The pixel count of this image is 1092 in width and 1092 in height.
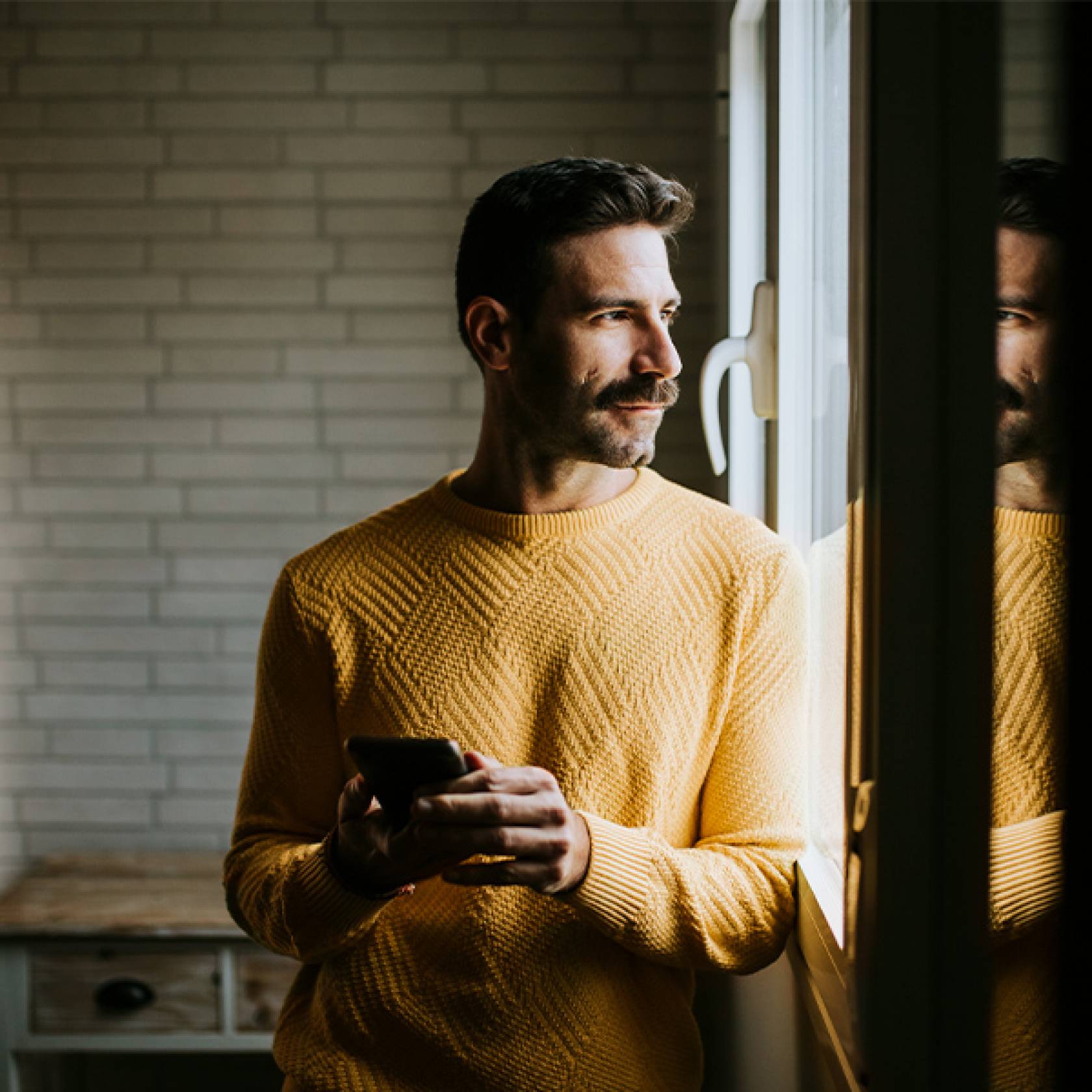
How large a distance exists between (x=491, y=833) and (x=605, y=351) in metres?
0.49

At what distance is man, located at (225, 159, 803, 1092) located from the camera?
3.68 feet

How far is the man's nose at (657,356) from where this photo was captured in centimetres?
116

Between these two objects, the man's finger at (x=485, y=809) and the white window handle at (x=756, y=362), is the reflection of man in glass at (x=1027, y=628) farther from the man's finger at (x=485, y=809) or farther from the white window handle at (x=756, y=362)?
the white window handle at (x=756, y=362)

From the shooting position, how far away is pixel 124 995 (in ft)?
6.87

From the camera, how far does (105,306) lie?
2.36 metres

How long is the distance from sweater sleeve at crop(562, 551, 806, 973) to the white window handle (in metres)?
0.32

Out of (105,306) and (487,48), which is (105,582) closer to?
(105,306)

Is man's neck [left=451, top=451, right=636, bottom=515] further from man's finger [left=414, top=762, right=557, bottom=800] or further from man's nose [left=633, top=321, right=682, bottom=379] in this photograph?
man's finger [left=414, top=762, right=557, bottom=800]

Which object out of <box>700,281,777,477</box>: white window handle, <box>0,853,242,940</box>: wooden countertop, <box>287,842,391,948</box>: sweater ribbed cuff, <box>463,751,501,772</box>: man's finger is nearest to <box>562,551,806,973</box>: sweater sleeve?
<box>463,751,501,772</box>: man's finger

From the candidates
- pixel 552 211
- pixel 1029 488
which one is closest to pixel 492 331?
pixel 552 211

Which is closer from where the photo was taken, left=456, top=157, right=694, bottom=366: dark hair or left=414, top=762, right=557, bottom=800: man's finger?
left=414, top=762, right=557, bottom=800: man's finger

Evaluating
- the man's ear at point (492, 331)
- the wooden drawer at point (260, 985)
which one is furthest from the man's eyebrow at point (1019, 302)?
the wooden drawer at point (260, 985)

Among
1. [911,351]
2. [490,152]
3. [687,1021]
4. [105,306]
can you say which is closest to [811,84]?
[911,351]

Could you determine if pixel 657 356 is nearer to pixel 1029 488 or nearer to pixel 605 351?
pixel 605 351
